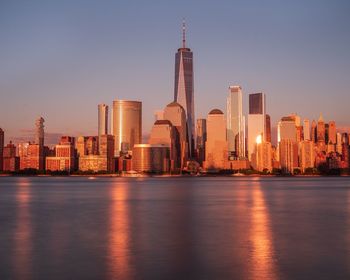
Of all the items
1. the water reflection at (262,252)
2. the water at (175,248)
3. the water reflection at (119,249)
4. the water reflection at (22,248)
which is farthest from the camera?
the water reflection at (22,248)

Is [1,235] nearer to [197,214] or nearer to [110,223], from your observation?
[110,223]

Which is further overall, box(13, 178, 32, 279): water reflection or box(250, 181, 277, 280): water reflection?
box(13, 178, 32, 279): water reflection

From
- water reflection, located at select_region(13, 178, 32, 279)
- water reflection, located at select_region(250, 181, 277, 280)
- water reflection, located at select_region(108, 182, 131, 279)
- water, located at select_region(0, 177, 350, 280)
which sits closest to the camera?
water reflection, located at select_region(250, 181, 277, 280)

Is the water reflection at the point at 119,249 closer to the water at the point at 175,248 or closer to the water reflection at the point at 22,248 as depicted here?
the water at the point at 175,248

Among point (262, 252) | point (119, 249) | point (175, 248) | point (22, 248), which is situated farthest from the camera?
point (22, 248)

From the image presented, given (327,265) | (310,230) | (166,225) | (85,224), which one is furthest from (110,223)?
(327,265)

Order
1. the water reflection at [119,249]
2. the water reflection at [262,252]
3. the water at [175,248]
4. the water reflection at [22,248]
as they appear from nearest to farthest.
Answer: the water reflection at [262,252], the water reflection at [119,249], the water at [175,248], the water reflection at [22,248]

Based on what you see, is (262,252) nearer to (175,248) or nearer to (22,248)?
(175,248)

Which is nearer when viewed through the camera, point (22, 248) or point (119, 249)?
point (119, 249)

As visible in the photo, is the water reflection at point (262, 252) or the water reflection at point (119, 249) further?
the water reflection at point (119, 249)

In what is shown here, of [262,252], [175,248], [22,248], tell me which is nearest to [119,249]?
[175,248]

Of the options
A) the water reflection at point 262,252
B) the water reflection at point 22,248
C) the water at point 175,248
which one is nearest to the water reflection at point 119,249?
the water at point 175,248

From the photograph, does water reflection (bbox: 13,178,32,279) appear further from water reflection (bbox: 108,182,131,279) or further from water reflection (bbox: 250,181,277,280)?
water reflection (bbox: 250,181,277,280)

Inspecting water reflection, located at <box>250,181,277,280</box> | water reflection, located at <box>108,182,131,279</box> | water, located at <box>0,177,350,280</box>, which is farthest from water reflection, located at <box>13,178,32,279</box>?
water reflection, located at <box>250,181,277,280</box>
